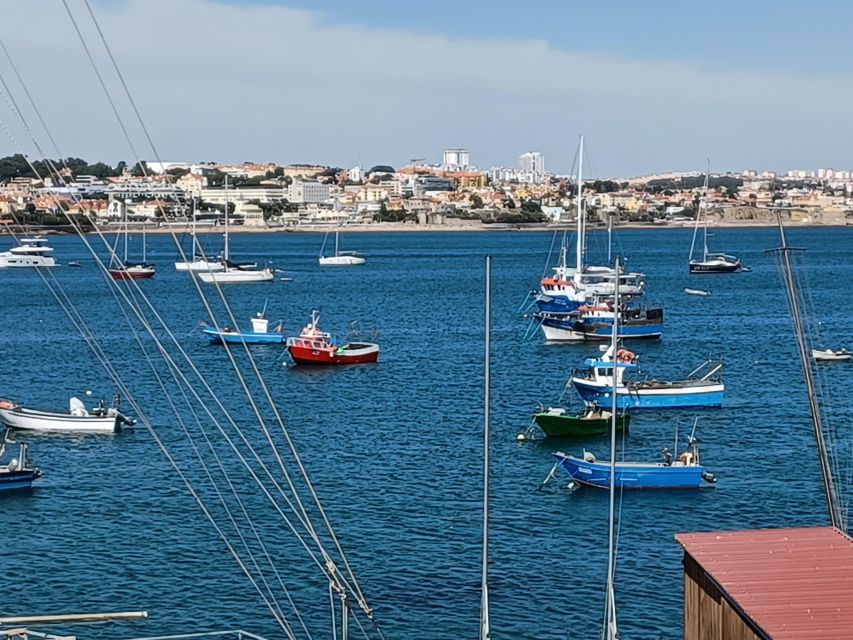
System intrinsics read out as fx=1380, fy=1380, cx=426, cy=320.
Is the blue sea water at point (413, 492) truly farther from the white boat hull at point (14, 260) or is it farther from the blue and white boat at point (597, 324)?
the white boat hull at point (14, 260)

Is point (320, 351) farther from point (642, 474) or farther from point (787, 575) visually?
point (787, 575)

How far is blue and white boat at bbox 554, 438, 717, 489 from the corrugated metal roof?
482 inches

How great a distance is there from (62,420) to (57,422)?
111mm

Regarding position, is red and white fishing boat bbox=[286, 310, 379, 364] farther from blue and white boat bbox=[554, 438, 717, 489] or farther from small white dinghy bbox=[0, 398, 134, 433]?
blue and white boat bbox=[554, 438, 717, 489]

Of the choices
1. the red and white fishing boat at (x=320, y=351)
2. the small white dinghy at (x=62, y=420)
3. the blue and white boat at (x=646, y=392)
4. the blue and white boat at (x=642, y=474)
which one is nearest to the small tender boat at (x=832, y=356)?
the blue and white boat at (x=646, y=392)

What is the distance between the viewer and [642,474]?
73.3ft

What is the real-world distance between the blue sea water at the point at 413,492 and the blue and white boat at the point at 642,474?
10.2 inches

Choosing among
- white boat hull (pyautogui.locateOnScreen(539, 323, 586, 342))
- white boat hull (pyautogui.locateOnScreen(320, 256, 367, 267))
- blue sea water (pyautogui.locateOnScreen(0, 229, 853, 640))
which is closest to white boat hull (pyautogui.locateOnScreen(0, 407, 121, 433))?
blue sea water (pyautogui.locateOnScreen(0, 229, 853, 640))

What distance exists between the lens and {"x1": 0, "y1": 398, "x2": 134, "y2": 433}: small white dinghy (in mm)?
28406

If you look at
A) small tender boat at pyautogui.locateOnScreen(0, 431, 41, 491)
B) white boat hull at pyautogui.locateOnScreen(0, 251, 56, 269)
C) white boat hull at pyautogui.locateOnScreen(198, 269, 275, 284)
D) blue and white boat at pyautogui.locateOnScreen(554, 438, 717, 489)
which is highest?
blue and white boat at pyautogui.locateOnScreen(554, 438, 717, 489)

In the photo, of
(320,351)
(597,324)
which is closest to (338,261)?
(597,324)

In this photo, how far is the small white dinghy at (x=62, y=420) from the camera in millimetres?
28406

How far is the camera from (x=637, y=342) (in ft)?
153

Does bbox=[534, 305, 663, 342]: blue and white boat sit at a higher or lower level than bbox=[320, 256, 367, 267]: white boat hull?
higher
